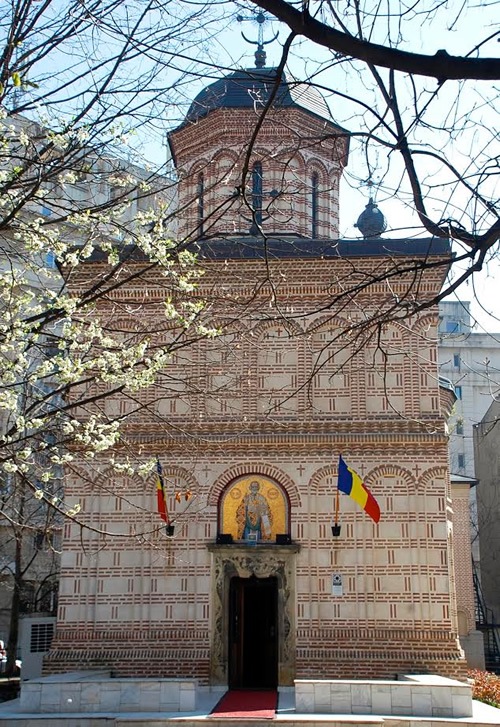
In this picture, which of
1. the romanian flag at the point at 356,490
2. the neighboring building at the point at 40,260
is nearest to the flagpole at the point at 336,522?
the romanian flag at the point at 356,490

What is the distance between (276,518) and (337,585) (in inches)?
65.4

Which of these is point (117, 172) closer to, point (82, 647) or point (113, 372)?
point (113, 372)

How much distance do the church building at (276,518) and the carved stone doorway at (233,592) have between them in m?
0.03

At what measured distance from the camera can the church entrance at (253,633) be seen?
16203mm

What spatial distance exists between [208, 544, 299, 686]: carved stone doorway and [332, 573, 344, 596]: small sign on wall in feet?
2.39

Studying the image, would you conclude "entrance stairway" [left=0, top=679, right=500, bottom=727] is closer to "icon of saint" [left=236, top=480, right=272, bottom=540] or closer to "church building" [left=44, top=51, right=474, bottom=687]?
"church building" [left=44, top=51, right=474, bottom=687]

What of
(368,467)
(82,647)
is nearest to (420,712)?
(368,467)

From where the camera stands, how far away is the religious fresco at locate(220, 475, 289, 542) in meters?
16.5

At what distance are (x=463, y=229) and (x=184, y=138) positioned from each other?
51.3 ft

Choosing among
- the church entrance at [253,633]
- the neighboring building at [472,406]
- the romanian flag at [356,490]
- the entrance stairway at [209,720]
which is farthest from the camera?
the neighboring building at [472,406]

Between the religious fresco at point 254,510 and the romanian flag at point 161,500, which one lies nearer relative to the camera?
the romanian flag at point 161,500

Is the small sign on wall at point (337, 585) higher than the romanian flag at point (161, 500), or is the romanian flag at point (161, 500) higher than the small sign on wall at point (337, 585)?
the romanian flag at point (161, 500)

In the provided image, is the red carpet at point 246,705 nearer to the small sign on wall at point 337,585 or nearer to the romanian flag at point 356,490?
the small sign on wall at point 337,585

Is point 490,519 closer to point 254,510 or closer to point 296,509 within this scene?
point 296,509
